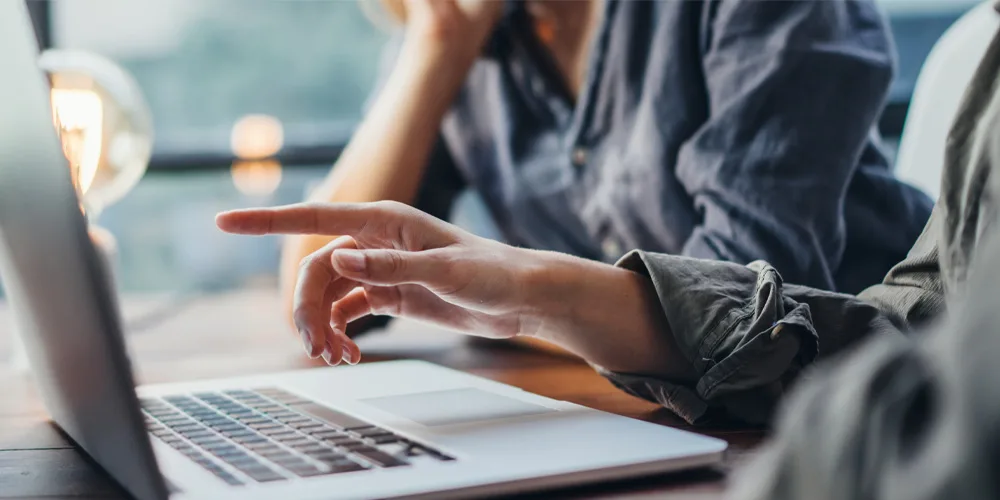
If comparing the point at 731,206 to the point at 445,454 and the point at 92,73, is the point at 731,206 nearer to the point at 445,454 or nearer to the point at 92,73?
the point at 445,454

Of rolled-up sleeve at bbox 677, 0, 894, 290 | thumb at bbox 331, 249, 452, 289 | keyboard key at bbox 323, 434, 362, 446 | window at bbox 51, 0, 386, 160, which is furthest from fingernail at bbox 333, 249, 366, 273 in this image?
window at bbox 51, 0, 386, 160

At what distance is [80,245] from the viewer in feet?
1.19

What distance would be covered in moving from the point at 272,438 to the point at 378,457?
9 cm

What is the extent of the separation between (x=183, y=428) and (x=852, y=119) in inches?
24.6

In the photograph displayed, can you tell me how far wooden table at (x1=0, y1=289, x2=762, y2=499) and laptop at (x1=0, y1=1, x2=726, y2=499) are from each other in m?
0.02

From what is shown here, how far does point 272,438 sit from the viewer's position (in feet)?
1.76

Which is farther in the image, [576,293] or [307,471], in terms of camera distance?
[576,293]

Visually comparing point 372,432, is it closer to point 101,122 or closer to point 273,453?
point 273,453

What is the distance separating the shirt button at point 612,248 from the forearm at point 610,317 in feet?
1.30

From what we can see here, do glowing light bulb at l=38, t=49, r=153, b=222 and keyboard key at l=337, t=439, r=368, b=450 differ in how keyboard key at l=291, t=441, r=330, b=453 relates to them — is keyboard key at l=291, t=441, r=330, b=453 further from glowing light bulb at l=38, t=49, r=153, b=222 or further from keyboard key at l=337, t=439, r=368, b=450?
glowing light bulb at l=38, t=49, r=153, b=222

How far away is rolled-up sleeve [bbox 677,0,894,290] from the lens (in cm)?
85

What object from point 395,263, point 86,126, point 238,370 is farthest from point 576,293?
point 86,126

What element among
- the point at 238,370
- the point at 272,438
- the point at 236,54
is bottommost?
the point at 238,370

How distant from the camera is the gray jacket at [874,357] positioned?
0.74 ft
